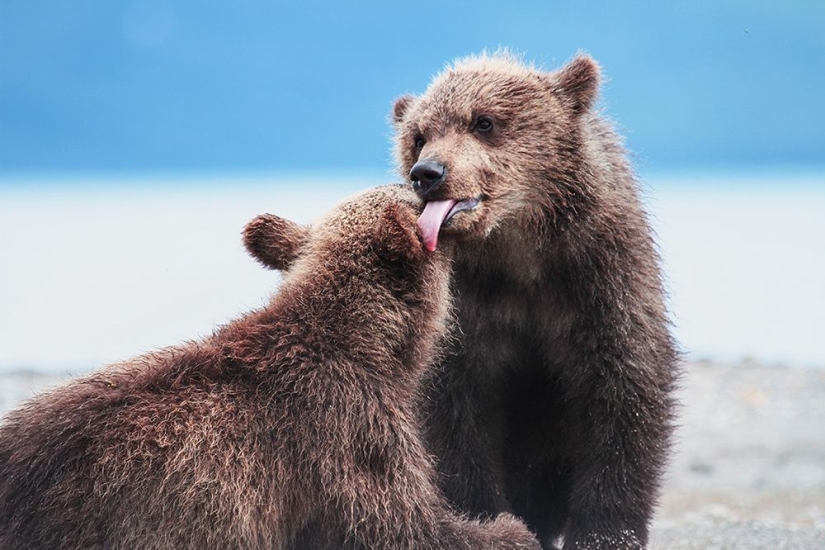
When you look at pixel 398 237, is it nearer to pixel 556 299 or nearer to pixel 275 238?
pixel 275 238

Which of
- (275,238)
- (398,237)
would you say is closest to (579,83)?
(398,237)

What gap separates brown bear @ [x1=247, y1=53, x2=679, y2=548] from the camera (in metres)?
6.78

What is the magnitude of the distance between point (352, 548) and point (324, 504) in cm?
23

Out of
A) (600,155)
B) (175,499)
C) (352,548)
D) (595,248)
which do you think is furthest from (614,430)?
(175,499)

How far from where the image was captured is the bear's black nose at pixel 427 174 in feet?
20.1

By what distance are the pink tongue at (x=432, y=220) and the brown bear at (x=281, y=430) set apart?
0.22 ft

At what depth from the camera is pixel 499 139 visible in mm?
6707

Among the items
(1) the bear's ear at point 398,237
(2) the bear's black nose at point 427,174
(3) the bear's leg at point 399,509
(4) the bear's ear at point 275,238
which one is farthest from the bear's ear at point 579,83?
(3) the bear's leg at point 399,509

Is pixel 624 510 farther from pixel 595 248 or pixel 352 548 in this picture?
pixel 352 548

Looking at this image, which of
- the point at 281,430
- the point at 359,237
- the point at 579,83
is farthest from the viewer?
the point at 579,83

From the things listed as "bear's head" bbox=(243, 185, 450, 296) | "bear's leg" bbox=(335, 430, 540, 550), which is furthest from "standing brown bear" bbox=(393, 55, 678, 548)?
"bear's leg" bbox=(335, 430, 540, 550)

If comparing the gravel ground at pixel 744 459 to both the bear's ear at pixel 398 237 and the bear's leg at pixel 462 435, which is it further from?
the bear's ear at pixel 398 237

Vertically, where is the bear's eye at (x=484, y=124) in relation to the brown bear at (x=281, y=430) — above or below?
above

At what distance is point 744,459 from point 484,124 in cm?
780
